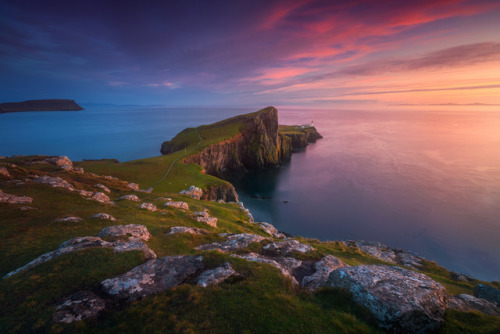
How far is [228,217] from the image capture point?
35.9m

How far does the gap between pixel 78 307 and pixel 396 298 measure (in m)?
15.7

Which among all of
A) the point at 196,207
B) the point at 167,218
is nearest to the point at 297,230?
the point at 196,207

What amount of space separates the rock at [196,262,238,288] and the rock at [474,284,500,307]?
942 inches

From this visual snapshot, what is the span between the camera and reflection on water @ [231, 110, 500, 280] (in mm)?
50938

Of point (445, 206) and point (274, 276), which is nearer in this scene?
point (274, 276)

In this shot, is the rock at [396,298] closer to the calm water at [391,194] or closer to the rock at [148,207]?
the rock at [148,207]

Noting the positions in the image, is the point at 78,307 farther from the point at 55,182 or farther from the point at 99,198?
the point at 55,182

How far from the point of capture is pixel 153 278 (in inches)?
472

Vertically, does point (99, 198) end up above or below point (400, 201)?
above

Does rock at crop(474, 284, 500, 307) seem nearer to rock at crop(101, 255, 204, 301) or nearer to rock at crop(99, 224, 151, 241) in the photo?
rock at crop(101, 255, 204, 301)

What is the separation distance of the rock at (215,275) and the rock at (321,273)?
5.58 metres

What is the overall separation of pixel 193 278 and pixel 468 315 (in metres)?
15.1

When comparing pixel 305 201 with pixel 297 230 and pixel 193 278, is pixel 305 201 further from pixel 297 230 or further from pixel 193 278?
pixel 193 278

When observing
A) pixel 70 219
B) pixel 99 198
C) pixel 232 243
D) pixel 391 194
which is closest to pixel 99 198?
pixel 99 198
